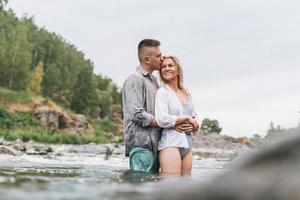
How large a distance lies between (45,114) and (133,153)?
76712 millimetres

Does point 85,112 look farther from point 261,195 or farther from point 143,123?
point 261,195

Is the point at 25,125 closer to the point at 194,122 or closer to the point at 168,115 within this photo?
the point at 194,122

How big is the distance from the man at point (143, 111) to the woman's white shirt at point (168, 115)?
0.56ft

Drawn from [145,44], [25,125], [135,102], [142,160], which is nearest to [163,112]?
[135,102]

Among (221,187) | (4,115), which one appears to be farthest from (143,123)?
(4,115)

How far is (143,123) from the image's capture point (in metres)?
9.41

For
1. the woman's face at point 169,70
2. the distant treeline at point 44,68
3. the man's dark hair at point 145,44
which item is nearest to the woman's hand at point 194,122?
the woman's face at point 169,70

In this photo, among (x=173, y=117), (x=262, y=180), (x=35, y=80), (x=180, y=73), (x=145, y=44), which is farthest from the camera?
(x=35, y=80)

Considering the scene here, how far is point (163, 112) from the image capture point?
9.19 m

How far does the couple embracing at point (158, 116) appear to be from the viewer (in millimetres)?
9227

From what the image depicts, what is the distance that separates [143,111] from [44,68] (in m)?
113

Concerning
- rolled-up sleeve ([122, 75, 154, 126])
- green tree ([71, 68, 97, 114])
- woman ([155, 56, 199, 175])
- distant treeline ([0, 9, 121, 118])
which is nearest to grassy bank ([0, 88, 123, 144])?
distant treeline ([0, 9, 121, 118])

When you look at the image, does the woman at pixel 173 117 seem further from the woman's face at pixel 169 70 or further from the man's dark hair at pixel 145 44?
the man's dark hair at pixel 145 44

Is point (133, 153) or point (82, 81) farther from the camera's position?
point (82, 81)
